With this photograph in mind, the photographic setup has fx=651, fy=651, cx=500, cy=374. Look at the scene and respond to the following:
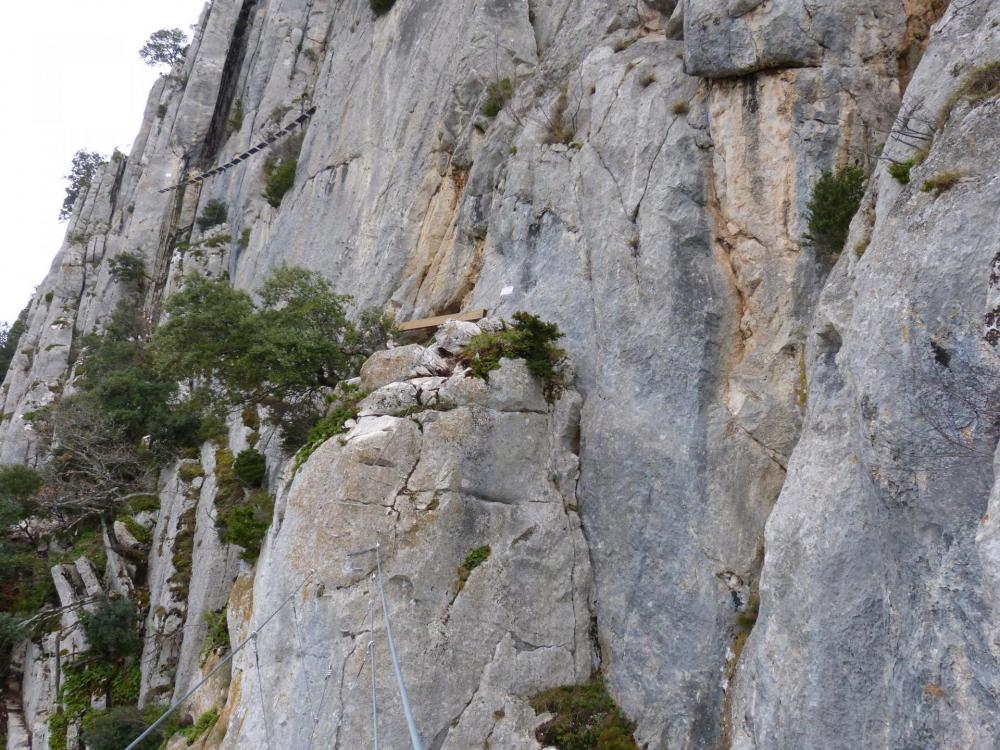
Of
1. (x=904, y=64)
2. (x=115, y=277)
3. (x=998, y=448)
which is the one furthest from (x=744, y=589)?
(x=115, y=277)

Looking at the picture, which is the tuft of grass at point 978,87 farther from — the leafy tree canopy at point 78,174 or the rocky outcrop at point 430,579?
the leafy tree canopy at point 78,174

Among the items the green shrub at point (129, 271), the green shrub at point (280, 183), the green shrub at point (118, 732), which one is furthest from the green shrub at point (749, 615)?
the green shrub at point (129, 271)

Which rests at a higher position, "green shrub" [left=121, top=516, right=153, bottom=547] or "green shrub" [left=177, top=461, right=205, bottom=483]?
"green shrub" [left=177, top=461, right=205, bottom=483]

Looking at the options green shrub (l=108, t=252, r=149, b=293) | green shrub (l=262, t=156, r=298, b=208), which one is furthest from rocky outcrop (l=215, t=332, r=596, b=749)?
green shrub (l=108, t=252, r=149, b=293)

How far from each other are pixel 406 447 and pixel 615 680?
17.6 feet

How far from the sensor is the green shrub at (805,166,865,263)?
34.8ft

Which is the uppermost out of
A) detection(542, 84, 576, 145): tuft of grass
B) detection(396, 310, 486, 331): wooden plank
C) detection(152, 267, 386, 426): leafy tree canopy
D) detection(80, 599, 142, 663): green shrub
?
detection(542, 84, 576, 145): tuft of grass

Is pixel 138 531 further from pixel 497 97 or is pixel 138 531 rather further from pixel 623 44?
pixel 623 44

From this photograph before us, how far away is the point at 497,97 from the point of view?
19.8m

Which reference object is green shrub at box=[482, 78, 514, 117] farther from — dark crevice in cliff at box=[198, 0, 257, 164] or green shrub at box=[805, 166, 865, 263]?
dark crevice in cliff at box=[198, 0, 257, 164]

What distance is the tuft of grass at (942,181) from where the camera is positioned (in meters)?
7.17

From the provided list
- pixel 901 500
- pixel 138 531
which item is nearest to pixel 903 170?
pixel 901 500

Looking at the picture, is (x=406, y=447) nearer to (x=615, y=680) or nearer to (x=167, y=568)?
(x=615, y=680)

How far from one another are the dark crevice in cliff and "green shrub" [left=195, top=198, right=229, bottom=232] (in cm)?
691
